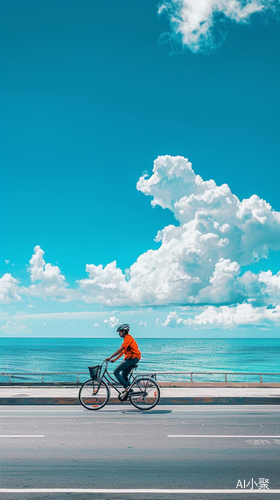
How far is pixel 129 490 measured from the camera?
4.53 meters

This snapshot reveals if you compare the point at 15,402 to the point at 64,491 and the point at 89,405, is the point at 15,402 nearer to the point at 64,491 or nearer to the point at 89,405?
the point at 89,405

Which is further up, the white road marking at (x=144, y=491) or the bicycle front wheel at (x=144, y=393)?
the bicycle front wheel at (x=144, y=393)

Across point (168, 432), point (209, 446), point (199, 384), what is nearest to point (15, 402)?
point (168, 432)

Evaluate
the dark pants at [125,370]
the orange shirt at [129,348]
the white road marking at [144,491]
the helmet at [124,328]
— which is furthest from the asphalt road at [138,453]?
the helmet at [124,328]

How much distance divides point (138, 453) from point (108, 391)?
3.85 metres

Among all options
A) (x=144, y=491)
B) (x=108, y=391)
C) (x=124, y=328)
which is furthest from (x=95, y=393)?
(x=144, y=491)

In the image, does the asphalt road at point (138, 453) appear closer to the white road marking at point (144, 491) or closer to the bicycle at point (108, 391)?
the white road marking at point (144, 491)

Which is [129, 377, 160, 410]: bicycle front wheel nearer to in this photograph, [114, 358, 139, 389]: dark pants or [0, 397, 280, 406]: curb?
[114, 358, 139, 389]: dark pants

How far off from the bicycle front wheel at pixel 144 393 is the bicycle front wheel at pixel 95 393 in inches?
26.1

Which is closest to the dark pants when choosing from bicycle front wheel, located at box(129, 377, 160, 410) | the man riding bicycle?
the man riding bicycle

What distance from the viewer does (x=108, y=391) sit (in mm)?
9852

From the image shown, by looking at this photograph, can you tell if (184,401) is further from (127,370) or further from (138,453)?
(138,453)

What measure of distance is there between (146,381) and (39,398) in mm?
3589

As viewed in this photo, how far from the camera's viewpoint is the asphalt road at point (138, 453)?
4.67 metres
